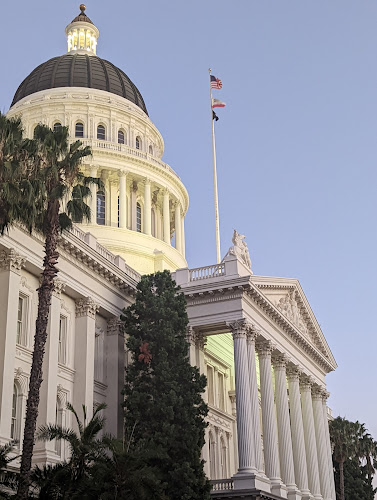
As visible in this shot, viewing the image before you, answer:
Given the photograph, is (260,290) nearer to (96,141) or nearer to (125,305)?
(125,305)

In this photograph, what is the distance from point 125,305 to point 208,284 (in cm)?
457

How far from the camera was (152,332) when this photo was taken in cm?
3781

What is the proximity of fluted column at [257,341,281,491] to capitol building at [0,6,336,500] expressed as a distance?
0.22ft

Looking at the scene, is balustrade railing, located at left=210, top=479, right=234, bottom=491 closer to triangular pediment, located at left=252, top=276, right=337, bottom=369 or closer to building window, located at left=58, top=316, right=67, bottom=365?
building window, located at left=58, top=316, right=67, bottom=365

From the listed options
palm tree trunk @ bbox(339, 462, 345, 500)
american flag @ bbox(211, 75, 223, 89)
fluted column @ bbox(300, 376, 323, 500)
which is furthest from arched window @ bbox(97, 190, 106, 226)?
palm tree trunk @ bbox(339, 462, 345, 500)

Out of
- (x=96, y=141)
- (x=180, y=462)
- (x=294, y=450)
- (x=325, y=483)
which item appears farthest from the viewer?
(x=96, y=141)

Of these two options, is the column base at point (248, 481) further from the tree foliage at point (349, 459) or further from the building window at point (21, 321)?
the tree foliage at point (349, 459)

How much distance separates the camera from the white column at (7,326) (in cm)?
3123

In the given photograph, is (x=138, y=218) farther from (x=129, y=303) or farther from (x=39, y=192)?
(x=39, y=192)

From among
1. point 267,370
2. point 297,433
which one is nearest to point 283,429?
point 297,433

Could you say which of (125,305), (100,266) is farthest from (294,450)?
(100,266)

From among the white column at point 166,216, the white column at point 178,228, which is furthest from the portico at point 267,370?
the white column at point 178,228

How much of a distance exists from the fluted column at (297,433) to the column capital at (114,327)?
14328 mm

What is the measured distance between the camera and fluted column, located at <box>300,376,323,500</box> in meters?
50.8
